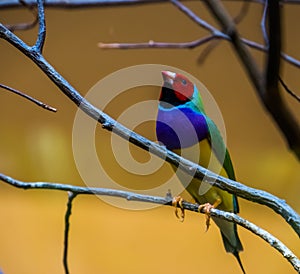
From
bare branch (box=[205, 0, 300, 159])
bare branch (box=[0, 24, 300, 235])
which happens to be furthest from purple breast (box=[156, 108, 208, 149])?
bare branch (box=[205, 0, 300, 159])

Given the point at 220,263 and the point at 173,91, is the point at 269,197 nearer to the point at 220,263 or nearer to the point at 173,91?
the point at 173,91

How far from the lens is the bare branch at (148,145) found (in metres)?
0.39

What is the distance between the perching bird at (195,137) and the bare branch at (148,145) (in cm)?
35

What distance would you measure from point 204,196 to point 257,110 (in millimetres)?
583

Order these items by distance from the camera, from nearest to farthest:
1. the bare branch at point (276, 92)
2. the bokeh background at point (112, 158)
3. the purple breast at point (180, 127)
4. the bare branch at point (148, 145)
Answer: the bare branch at point (276, 92), the bare branch at point (148, 145), the purple breast at point (180, 127), the bokeh background at point (112, 158)

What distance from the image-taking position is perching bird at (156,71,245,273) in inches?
33.3

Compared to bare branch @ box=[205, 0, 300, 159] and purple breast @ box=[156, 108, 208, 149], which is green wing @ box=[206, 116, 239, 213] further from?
bare branch @ box=[205, 0, 300, 159]

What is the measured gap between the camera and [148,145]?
0.38 metres

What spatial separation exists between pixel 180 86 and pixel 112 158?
0.48 meters

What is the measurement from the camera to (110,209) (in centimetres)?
145

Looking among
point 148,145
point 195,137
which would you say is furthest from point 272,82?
point 195,137

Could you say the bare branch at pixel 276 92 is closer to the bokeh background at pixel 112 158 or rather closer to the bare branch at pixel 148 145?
the bare branch at pixel 148 145

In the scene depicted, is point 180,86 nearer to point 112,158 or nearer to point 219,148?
point 219,148

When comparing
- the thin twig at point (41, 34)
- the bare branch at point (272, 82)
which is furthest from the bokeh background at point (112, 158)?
the bare branch at point (272, 82)
